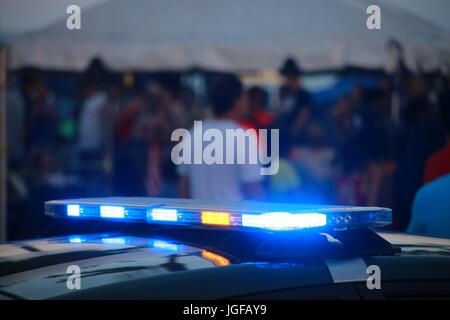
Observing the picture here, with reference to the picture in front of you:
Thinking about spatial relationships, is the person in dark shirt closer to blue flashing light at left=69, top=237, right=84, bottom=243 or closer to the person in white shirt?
the person in white shirt

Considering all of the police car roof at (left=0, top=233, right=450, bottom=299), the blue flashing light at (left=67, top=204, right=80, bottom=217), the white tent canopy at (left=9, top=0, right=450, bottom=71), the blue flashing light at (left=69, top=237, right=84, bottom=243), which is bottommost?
the police car roof at (left=0, top=233, right=450, bottom=299)

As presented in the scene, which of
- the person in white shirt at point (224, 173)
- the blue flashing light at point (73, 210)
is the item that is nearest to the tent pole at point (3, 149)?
the person in white shirt at point (224, 173)

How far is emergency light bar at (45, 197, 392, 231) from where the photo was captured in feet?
5.71

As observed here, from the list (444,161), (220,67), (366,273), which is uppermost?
(220,67)

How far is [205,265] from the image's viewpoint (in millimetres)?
1714

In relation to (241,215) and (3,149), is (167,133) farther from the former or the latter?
(241,215)

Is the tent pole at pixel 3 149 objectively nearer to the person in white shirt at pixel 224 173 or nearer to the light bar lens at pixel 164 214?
the person in white shirt at pixel 224 173

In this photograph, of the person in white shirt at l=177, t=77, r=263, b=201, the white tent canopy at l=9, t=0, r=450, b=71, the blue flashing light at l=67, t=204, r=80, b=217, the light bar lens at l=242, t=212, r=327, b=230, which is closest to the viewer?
the light bar lens at l=242, t=212, r=327, b=230

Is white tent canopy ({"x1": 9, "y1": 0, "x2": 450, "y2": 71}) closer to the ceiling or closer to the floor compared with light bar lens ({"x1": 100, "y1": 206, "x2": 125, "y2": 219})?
closer to the ceiling

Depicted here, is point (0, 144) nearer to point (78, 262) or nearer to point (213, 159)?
point (213, 159)

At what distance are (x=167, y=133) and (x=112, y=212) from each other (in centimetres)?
469

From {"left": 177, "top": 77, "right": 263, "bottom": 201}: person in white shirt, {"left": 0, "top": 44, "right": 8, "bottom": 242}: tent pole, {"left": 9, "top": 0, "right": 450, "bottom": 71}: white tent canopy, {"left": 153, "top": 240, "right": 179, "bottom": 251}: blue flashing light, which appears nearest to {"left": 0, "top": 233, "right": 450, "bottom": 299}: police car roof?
{"left": 153, "top": 240, "right": 179, "bottom": 251}: blue flashing light

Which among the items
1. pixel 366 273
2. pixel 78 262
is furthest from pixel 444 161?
pixel 78 262

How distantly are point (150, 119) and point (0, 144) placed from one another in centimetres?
122
